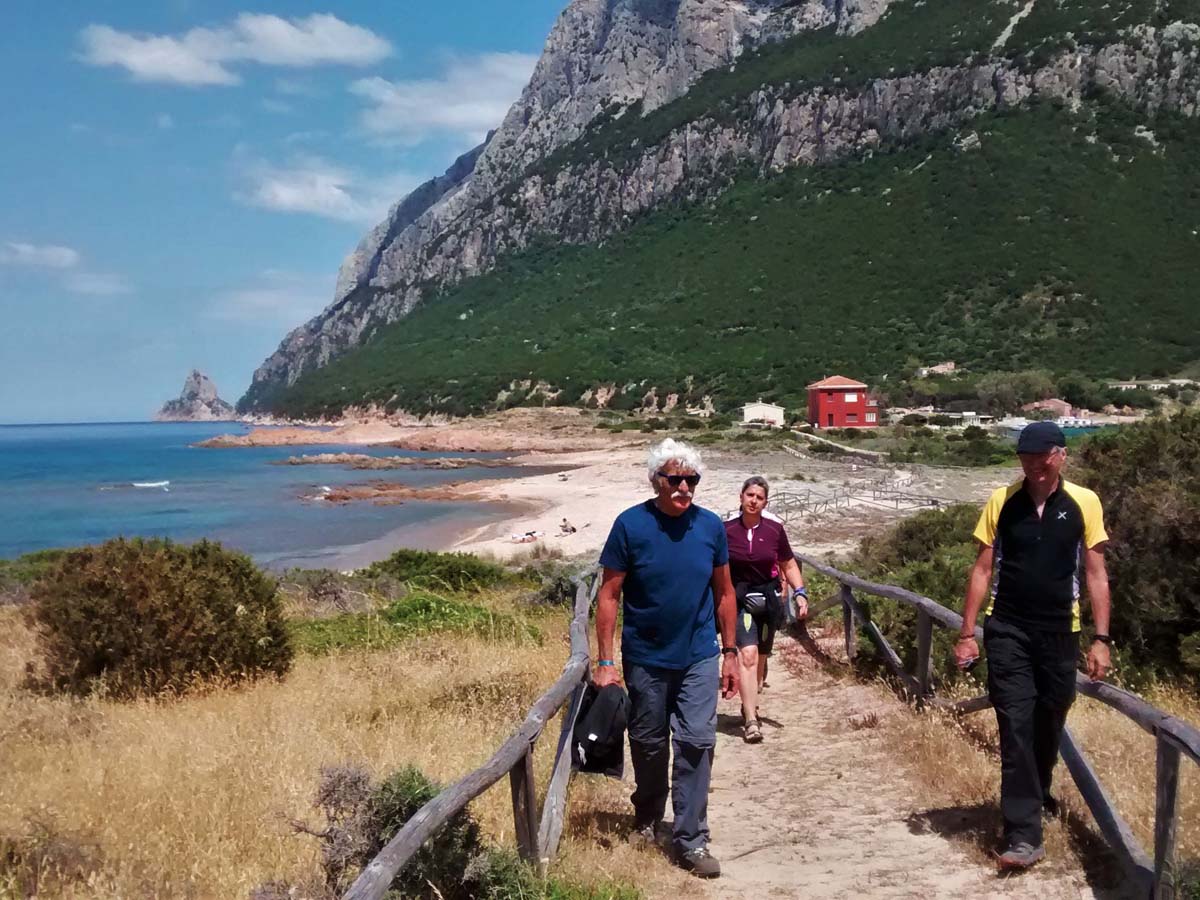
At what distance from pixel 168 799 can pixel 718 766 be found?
10.00ft

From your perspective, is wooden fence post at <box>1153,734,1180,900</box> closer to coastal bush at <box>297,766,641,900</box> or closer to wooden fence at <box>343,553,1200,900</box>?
wooden fence at <box>343,553,1200,900</box>

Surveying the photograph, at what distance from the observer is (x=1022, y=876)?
3811 millimetres

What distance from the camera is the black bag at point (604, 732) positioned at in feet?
13.0

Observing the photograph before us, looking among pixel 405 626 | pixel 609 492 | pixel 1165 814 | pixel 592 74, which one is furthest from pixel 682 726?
pixel 592 74

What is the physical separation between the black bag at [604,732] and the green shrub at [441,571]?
10.9 metres

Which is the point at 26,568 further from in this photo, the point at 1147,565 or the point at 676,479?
the point at 1147,565

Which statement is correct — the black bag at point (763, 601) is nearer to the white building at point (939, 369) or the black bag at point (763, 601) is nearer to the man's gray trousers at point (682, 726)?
the man's gray trousers at point (682, 726)

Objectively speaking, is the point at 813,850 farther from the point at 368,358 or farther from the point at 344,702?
the point at 368,358

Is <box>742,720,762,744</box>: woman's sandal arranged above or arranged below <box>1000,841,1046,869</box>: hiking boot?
below

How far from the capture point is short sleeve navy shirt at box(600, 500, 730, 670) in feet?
13.1

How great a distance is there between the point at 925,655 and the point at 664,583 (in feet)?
9.98

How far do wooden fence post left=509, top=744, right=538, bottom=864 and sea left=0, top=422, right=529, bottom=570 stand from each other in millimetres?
15356

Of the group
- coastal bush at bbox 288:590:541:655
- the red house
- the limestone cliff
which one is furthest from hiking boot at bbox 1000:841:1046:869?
the limestone cliff

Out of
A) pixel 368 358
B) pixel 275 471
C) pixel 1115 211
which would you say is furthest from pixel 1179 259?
pixel 368 358
